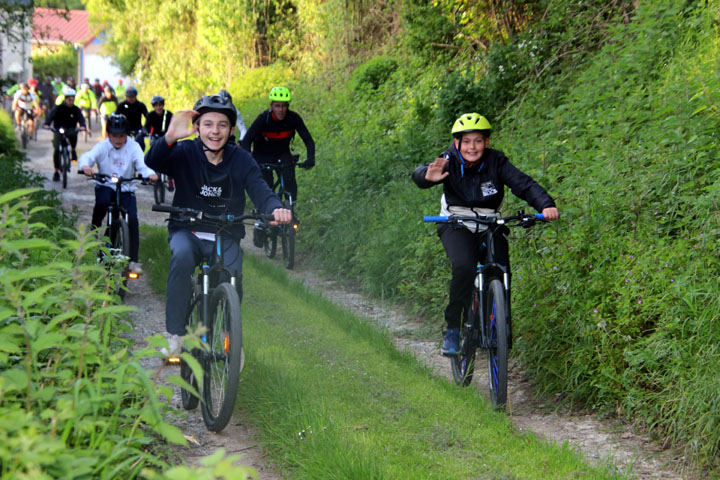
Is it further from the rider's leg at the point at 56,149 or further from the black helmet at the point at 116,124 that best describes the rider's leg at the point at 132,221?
the rider's leg at the point at 56,149

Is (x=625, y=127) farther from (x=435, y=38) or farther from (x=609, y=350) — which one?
(x=435, y=38)

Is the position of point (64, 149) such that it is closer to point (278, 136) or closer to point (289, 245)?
point (278, 136)

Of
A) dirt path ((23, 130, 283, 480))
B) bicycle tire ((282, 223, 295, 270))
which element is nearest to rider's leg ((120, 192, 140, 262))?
dirt path ((23, 130, 283, 480))

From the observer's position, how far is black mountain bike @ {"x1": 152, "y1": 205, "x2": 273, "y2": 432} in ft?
16.7

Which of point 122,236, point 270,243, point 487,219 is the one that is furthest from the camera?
point 270,243

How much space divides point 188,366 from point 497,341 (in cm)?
222

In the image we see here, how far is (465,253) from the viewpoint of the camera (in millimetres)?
6352

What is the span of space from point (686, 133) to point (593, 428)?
2804 millimetres

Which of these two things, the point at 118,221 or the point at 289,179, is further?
the point at 289,179

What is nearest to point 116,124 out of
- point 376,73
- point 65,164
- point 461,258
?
point 461,258

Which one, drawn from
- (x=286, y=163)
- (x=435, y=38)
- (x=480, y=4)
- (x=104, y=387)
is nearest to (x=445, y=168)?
(x=104, y=387)

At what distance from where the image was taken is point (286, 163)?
12.4m

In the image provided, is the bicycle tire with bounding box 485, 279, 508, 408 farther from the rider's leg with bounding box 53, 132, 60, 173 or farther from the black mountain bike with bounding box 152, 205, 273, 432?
the rider's leg with bounding box 53, 132, 60, 173

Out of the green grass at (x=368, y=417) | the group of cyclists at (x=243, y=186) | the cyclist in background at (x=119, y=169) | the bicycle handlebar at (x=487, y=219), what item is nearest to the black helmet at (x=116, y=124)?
the cyclist in background at (x=119, y=169)
